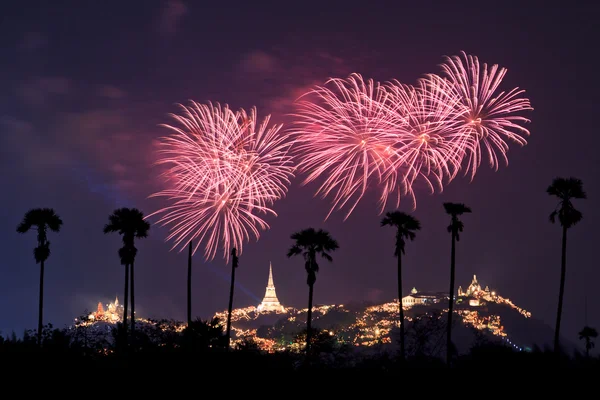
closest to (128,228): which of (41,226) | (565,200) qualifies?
(41,226)

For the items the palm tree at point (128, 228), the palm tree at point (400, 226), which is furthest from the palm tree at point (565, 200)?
the palm tree at point (128, 228)

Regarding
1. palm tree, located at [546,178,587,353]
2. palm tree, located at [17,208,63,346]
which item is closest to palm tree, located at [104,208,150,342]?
palm tree, located at [17,208,63,346]

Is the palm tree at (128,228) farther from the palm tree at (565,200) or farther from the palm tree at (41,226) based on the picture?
the palm tree at (565,200)

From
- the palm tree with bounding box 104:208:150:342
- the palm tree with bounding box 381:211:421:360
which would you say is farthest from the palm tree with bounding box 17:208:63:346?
the palm tree with bounding box 381:211:421:360

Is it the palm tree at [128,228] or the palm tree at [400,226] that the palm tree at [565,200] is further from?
the palm tree at [128,228]

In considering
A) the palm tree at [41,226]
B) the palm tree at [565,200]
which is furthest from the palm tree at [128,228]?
the palm tree at [565,200]

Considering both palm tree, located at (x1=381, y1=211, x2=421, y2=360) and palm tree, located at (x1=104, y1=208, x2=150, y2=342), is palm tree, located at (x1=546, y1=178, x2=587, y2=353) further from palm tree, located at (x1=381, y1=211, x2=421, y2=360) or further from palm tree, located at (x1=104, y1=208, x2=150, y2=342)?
palm tree, located at (x1=104, y1=208, x2=150, y2=342)

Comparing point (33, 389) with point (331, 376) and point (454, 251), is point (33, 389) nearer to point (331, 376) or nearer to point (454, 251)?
point (331, 376)

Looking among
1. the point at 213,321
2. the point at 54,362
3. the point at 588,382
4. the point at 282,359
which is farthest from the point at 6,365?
the point at 213,321

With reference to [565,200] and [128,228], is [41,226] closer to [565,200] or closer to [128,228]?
[128,228]

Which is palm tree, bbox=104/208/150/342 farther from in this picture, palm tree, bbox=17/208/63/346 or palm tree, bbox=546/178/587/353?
palm tree, bbox=546/178/587/353

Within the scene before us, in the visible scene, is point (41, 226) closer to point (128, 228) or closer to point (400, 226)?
point (128, 228)
